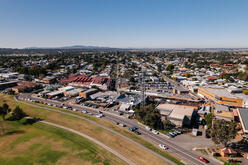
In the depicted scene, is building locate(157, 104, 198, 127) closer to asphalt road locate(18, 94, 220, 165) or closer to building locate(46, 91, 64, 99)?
asphalt road locate(18, 94, 220, 165)

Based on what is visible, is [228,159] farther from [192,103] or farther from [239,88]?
[239,88]

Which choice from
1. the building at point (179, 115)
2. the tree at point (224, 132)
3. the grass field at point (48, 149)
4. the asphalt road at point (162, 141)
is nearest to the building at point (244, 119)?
the tree at point (224, 132)

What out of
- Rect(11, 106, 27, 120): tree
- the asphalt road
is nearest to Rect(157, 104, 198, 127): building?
the asphalt road

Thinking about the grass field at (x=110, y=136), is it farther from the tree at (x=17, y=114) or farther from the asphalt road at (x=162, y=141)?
the tree at (x=17, y=114)

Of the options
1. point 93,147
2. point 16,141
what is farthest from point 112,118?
point 16,141

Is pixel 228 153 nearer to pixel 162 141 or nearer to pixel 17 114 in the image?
pixel 162 141

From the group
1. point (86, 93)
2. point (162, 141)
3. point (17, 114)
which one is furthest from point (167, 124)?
point (17, 114)
